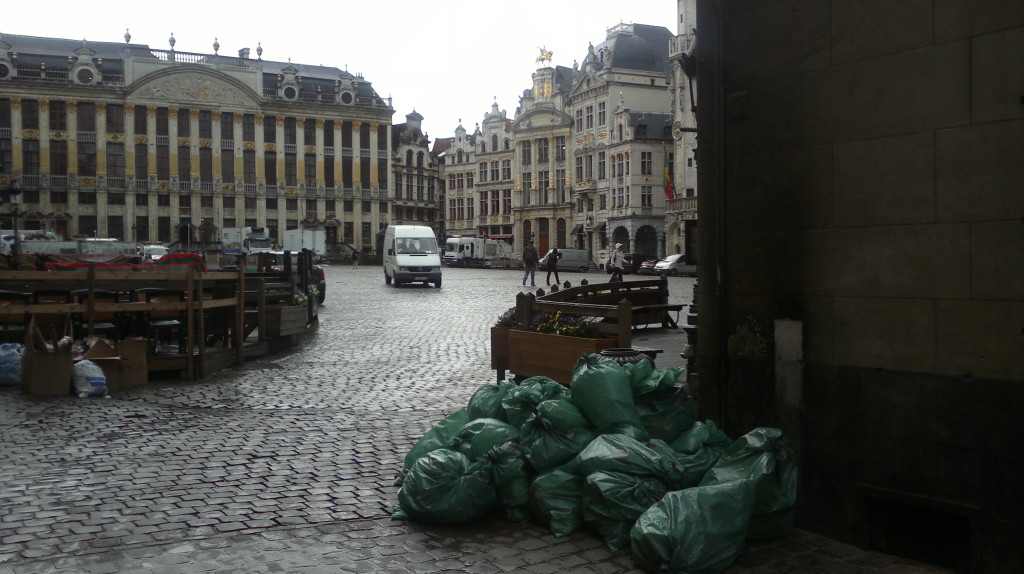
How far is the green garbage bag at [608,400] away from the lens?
582 centimetres

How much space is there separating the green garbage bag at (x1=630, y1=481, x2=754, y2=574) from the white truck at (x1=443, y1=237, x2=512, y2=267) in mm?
66470

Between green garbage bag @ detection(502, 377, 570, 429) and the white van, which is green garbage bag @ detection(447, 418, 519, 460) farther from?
the white van

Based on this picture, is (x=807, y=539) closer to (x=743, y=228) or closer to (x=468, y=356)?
(x=743, y=228)

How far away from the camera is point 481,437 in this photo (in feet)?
19.8

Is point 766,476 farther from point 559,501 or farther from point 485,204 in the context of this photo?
point 485,204

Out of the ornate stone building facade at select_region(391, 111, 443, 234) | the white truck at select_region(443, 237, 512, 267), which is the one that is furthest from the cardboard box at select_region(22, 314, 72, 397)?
the ornate stone building facade at select_region(391, 111, 443, 234)

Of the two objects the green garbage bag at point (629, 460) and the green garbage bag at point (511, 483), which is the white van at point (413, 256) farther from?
the green garbage bag at point (629, 460)

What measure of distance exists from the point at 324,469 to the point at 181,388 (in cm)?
472

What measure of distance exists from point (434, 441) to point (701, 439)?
1.92 metres

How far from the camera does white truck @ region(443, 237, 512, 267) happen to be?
72188 mm

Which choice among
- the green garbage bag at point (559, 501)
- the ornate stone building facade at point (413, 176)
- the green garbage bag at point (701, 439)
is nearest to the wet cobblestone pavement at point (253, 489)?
the green garbage bag at point (559, 501)

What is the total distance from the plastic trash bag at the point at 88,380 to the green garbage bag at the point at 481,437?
5763 mm

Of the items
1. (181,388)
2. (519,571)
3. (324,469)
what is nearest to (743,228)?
Result: (519,571)

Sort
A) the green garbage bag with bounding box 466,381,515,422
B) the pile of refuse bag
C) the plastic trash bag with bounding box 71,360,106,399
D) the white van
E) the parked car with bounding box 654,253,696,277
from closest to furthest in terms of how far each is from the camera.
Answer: the pile of refuse bag
the green garbage bag with bounding box 466,381,515,422
the plastic trash bag with bounding box 71,360,106,399
the white van
the parked car with bounding box 654,253,696,277
